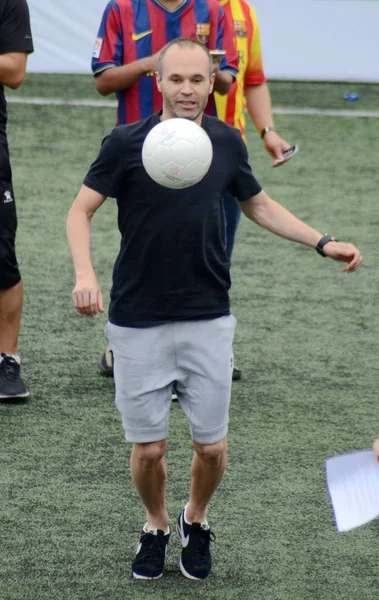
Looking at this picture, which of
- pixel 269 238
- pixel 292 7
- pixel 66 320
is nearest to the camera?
pixel 66 320

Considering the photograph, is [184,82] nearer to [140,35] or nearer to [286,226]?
[286,226]

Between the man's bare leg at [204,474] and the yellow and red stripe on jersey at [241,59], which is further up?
the yellow and red stripe on jersey at [241,59]

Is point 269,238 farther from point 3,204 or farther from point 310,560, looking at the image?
point 310,560

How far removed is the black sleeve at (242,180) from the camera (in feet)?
12.0

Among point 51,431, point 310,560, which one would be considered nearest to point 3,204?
point 51,431

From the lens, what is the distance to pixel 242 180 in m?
3.69

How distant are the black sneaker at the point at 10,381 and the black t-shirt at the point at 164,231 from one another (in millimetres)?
1767

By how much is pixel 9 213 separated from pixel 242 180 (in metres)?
1.87

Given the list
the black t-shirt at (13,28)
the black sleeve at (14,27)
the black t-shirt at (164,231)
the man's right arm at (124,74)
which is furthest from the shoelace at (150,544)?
the black sleeve at (14,27)

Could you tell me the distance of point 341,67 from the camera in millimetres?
12492

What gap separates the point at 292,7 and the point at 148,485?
9341 mm

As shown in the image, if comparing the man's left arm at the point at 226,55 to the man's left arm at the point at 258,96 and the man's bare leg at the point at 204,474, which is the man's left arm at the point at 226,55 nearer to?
the man's left arm at the point at 258,96

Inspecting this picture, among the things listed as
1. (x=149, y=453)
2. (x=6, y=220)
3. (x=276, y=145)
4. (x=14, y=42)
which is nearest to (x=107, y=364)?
(x=6, y=220)

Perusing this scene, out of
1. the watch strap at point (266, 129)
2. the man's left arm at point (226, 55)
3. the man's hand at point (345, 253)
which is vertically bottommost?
the watch strap at point (266, 129)
